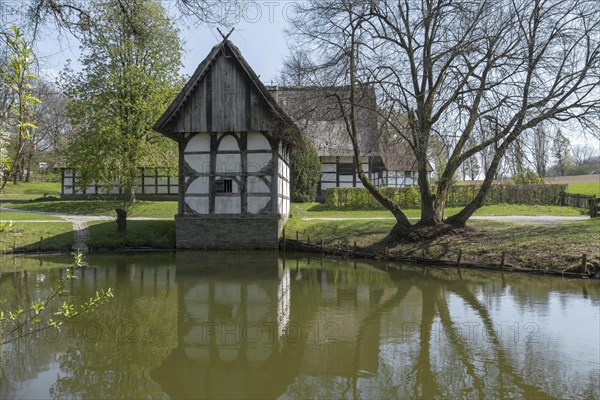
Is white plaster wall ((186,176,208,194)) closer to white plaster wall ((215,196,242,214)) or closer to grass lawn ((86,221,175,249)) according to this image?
white plaster wall ((215,196,242,214))

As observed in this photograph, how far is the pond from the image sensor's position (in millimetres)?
5504

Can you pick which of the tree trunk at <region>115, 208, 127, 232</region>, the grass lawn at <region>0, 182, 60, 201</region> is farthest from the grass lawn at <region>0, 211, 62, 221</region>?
the grass lawn at <region>0, 182, 60, 201</region>

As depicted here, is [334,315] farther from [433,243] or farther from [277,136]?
[277,136]

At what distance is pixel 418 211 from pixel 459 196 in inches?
149

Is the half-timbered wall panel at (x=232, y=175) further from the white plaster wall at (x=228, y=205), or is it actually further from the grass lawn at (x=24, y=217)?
the grass lawn at (x=24, y=217)

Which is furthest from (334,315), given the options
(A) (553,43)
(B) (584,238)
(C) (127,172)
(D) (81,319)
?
(C) (127,172)

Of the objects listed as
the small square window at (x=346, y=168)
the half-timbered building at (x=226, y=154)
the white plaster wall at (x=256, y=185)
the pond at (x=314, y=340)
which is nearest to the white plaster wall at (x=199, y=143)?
the half-timbered building at (x=226, y=154)

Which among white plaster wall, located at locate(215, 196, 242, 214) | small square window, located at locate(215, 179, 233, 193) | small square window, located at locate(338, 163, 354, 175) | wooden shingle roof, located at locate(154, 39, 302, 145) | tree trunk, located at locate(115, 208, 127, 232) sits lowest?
tree trunk, located at locate(115, 208, 127, 232)

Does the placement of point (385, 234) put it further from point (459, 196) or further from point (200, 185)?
point (459, 196)

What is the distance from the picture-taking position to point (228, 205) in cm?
1923

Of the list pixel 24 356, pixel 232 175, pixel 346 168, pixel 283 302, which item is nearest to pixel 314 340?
pixel 283 302

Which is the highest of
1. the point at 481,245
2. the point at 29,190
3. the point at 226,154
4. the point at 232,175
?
the point at 226,154

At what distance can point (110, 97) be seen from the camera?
2430 centimetres

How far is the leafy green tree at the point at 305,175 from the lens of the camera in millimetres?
29500
